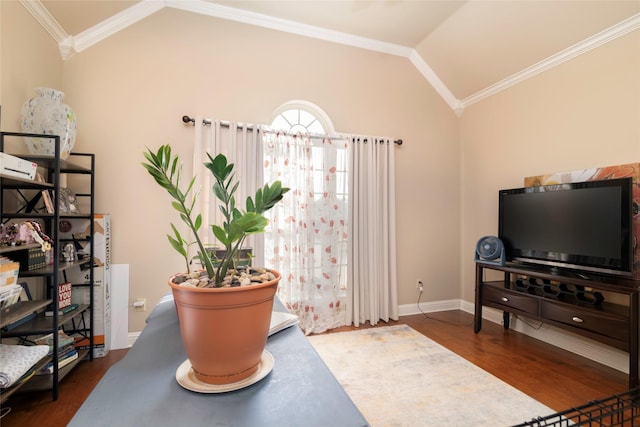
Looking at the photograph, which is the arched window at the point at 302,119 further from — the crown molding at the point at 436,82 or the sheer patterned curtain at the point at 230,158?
the crown molding at the point at 436,82

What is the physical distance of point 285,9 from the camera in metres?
2.72

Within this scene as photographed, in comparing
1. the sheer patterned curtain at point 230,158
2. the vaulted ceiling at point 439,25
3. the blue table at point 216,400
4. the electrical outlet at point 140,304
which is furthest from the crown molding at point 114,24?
the blue table at point 216,400

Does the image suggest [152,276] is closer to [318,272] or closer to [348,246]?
[318,272]

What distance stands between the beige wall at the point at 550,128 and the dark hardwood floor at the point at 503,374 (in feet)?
2.84

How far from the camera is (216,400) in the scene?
1.93ft

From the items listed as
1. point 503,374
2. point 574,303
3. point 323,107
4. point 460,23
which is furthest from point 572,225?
point 323,107

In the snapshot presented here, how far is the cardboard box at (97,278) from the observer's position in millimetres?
2271

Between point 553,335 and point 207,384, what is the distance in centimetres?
317

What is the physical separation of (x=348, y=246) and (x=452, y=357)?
1.34 meters

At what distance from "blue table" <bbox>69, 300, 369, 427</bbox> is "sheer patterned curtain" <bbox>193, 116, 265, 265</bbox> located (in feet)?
6.44

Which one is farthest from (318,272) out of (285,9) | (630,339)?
(285,9)

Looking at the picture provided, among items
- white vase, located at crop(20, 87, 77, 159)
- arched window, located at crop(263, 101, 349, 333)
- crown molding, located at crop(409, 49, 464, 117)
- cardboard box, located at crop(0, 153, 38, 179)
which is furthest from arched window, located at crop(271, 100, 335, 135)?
cardboard box, located at crop(0, 153, 38, 179)

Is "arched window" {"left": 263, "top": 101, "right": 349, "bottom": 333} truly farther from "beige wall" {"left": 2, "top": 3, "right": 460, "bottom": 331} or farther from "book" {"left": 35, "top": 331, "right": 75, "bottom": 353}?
"book" {"left": 35, "top": 331, "right": 75, "bottom": 353}

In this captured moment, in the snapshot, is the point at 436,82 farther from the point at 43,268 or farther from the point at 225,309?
the point at 43,268
